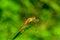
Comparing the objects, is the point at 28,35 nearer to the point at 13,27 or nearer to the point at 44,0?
the point at 13,27

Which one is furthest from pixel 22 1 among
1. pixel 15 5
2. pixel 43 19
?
pixel 43 19

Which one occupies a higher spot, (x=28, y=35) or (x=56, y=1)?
(x=56, y=1)

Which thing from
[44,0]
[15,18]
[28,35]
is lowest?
[28,35]

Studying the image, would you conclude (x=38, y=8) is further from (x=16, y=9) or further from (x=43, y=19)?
(x=16, y=9)

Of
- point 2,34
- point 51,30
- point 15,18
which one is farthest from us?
point 51,30

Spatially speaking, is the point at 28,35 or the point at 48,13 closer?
the point at 28,35

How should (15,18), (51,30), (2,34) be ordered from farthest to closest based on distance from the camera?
1. (51,30)
2. (15,18)
3. (2,34)
